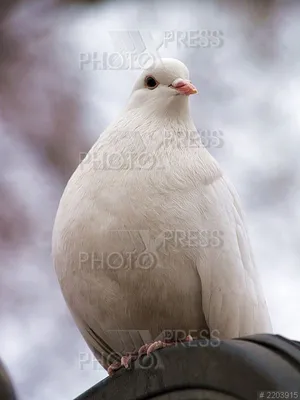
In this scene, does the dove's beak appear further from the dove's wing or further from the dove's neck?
the dove's wing

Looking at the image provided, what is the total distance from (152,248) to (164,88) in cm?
66

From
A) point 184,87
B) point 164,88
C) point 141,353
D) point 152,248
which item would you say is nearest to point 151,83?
point 164,88

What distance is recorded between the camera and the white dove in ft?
7.94

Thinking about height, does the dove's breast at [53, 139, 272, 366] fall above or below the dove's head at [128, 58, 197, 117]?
below

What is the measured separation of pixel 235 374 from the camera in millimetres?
1856

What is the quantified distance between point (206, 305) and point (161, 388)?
0.53 m

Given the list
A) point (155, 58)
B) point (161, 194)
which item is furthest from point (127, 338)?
point (155, 58)

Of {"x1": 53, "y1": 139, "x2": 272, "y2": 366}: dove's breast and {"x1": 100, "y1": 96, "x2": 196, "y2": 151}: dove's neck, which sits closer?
{"x1": 53, "y1": 139, "x2": 272, "y2": 366}: dove's breast

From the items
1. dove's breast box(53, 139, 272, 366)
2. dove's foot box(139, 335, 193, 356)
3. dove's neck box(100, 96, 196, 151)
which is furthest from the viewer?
dove's neck box(100, 96, 196, 151)

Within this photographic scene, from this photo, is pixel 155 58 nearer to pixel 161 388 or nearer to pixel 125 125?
pixel 125 125

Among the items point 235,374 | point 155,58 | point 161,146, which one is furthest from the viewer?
point 155,58

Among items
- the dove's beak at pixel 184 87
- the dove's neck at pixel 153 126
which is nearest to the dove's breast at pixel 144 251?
the dove's neck at pixel 153 126

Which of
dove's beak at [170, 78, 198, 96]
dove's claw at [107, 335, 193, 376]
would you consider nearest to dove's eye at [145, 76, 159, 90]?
dove's beak at [170, 78, 198, 96]

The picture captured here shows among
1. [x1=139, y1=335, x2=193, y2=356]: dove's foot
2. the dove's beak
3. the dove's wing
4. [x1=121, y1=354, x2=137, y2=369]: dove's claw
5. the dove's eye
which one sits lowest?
[x1=121, y1=354, x2=137, y2=369]: dove's claw
